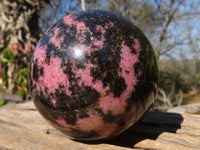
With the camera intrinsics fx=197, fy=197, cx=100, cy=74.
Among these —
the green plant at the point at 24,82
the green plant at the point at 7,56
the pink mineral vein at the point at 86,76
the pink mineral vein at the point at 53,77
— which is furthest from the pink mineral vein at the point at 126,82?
the green plant at the point at 7,56

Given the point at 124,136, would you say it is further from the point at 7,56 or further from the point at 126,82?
the point at 7,56

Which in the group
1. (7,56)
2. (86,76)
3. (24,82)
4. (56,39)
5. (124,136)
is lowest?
(124,136)

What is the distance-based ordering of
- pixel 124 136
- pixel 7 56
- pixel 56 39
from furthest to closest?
1. pixel 7 56
2. pixel 124 136
3. pixel 56 39

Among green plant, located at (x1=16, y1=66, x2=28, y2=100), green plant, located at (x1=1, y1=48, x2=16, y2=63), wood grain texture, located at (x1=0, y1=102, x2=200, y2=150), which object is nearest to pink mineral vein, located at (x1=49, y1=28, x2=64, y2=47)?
wood grain texture, located at (x1=0, y1=102, x2=200, y2=150)

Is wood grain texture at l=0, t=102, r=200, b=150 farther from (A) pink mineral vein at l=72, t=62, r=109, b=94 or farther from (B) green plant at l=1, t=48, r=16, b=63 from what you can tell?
(B) green plant at l=1, t=48, r=16, b=63

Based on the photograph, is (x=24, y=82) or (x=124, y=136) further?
(x=24, y=82)

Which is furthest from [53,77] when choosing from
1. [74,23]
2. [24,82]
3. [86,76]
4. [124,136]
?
[24,82]

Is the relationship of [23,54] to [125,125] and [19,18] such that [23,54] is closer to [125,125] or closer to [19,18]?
[19,18]
